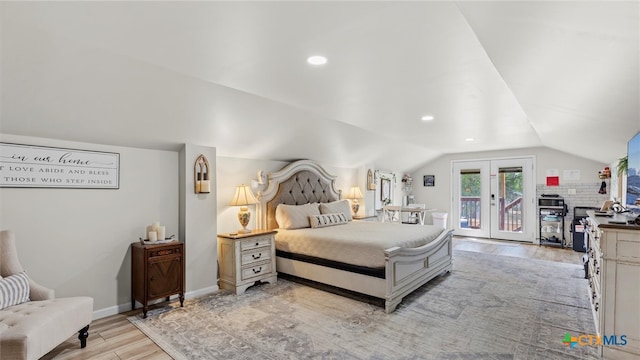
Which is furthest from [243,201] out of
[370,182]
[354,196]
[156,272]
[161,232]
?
[370,182]

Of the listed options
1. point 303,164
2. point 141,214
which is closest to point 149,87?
point 141,214

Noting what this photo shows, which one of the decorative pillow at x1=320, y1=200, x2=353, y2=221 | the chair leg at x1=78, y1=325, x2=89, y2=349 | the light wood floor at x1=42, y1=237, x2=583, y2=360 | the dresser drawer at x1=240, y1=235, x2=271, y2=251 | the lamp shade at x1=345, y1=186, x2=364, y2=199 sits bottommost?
the light wood floor at x1=42, y1=237, x2=583, y2=360

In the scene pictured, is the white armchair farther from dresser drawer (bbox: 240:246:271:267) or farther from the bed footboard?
the bed footboard

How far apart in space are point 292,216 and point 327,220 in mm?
596

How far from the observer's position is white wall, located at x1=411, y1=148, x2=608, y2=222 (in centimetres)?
633

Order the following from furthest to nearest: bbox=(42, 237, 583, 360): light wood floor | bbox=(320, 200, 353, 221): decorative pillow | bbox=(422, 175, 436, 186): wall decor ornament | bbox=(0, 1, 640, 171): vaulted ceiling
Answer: bbox=(422, 175, 436, 186): wall decor ornament, bbox=(320, 200, 353, 221): decorative pillow, bbox=(42, 237, 583, 360): light wood floor, bbox=(0, 1, 640, 171): vaulted ceiling

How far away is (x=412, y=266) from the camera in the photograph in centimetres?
363

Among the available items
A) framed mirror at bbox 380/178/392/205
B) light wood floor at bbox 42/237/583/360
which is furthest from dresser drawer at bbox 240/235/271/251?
framed mirror at bbox 380/178/392/205

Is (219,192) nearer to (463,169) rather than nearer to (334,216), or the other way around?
(334,216)

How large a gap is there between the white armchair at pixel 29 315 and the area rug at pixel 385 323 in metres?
0.65

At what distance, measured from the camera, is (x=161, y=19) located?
1.70 m

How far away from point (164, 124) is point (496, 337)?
3737 mm

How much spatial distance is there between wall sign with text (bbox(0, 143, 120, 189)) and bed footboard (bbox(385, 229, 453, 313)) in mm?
3056

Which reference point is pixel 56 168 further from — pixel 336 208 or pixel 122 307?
pixel 336 208
